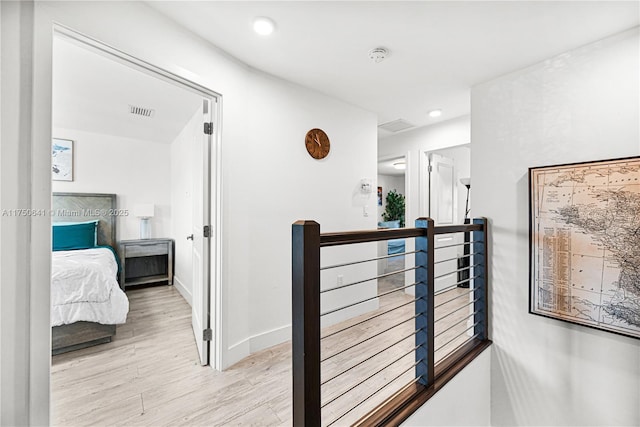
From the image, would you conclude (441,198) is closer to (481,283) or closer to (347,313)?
(481,283)

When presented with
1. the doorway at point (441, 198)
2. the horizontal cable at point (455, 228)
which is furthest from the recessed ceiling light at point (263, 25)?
the doorway at point (441, 198)

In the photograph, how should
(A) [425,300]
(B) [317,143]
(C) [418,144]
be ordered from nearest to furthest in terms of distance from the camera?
(A) [425,300] < (B) [317,143] < (C) [418,144]

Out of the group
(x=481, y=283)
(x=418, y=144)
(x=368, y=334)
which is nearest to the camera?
(x=481, y=283)

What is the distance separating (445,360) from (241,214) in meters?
1.80

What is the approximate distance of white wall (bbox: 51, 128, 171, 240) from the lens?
13.4 feet

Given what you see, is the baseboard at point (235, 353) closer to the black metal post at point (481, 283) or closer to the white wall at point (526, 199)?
the black metal post at point (481, 283)

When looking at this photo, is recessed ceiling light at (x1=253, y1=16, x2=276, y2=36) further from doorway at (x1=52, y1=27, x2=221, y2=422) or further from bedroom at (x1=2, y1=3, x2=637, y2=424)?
doorway at (x1=52, y1=27, x2=221, y2=422)

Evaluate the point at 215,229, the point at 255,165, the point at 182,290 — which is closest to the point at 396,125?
the point at 255,165

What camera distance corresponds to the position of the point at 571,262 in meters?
1.96

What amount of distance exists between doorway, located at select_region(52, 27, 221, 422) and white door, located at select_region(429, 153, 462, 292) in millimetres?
3037

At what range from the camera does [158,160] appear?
15.4ft

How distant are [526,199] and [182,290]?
13.6ft

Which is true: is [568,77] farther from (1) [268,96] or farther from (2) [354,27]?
(1) [268,96]

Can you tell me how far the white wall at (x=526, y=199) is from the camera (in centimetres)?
182
